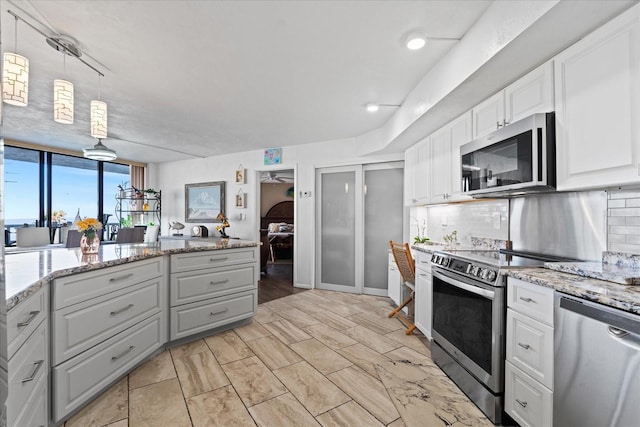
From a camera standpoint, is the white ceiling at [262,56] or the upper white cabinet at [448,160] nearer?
the white ceiling at [262,56]

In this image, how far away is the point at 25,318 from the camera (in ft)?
4.44

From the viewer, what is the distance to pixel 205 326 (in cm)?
285

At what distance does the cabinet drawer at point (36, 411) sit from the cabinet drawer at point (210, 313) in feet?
3.56

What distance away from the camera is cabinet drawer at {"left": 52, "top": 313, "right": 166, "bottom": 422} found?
1669mm

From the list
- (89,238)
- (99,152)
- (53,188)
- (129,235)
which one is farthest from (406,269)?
(53,188)

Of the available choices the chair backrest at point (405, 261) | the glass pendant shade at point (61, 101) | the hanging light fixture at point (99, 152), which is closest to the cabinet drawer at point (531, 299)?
the chair backrest at point (405, 261)

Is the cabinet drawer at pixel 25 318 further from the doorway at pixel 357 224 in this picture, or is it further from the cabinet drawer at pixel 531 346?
the doorway at pixel 357 224

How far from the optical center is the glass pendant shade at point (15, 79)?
1.65 meters

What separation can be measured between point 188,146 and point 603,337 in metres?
5.56

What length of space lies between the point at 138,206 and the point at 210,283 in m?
4.85

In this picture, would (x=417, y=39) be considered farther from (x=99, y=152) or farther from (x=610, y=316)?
(x=99, y=152)

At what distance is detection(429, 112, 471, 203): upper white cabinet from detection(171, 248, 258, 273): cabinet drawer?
209cm

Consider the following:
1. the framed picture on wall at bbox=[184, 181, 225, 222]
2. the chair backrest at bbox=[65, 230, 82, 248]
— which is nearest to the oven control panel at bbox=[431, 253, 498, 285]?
the chair backrest at bbox=[65, 230, 82, 248]

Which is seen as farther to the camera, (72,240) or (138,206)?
(138,206)
